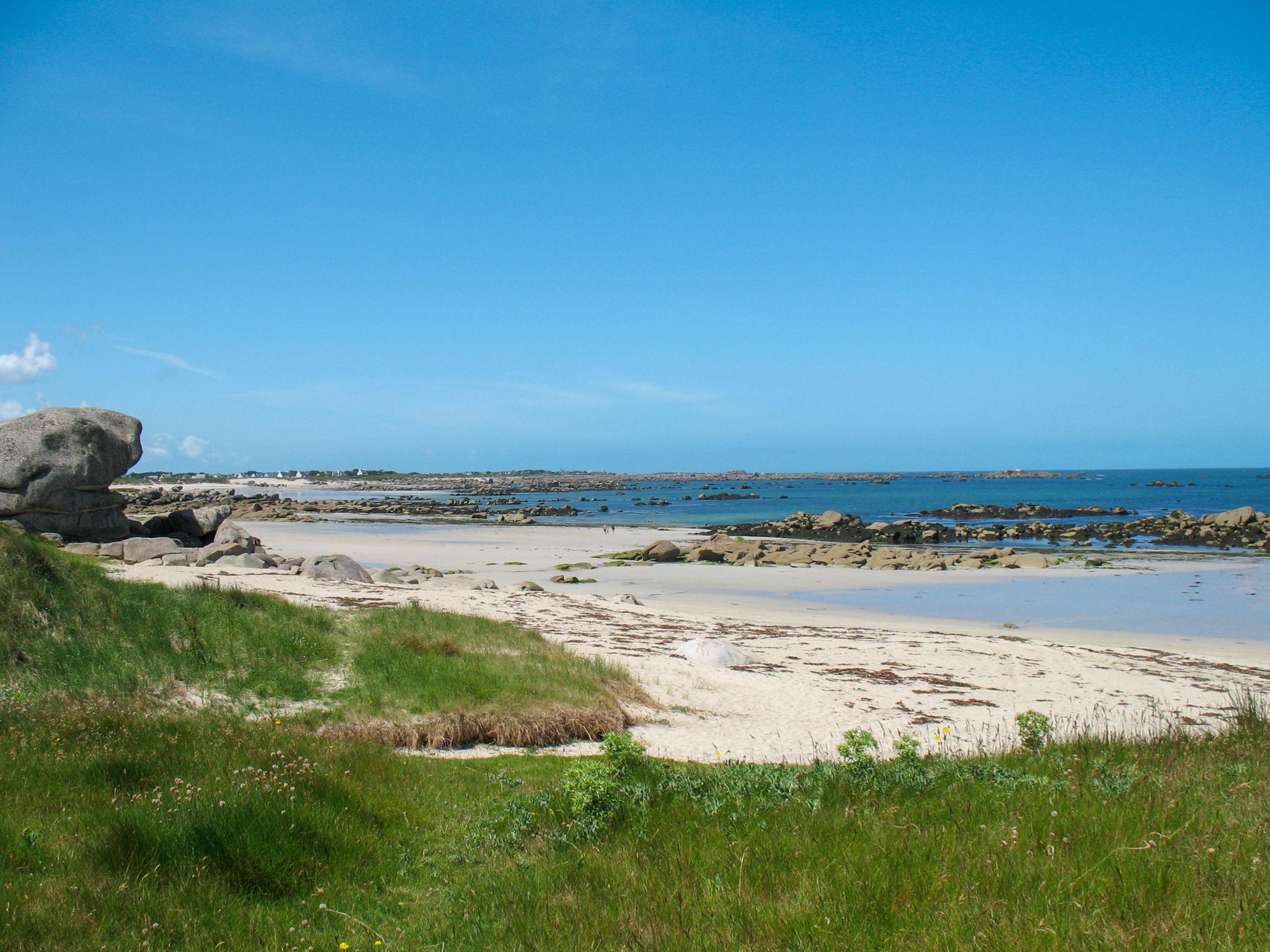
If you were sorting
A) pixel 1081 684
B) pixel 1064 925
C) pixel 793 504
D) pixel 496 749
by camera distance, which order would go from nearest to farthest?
pixel 1064 925 < pixel 496 749 < pixel 1081 684 < pixel 793 504

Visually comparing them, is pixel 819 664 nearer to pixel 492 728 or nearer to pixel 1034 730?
pixel 492 728

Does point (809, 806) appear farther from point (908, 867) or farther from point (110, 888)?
point (110, 888)

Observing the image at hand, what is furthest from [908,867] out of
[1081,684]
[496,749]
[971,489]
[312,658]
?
[971,489]

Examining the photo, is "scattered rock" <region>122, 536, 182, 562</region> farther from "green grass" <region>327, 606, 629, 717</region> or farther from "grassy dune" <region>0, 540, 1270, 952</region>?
"grassy dune" <region>0, 540, 1270, 952</region>

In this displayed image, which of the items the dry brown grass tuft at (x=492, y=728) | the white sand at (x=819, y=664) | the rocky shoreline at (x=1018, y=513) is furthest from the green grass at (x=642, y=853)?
the rocky shoreline at (x=1018, y=513)

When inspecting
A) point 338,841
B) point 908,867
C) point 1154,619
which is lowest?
point 1154,619

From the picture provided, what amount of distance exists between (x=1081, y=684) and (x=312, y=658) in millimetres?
13754

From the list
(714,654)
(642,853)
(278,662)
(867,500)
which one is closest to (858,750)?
(642,853)

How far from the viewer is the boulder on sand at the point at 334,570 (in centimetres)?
2589

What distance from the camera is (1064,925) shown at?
385cm

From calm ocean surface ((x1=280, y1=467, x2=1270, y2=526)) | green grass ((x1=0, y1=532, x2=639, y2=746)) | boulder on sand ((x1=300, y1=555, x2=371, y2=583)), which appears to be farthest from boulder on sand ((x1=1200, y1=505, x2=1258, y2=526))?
green grass ((x1=0, y1=532, x2=639, y2=746))

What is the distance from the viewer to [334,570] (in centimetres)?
2623

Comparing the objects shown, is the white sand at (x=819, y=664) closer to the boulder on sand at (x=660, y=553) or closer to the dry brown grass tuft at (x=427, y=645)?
the dry brown grass tuft at (x=427, y=645)

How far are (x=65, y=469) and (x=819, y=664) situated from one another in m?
25.6
